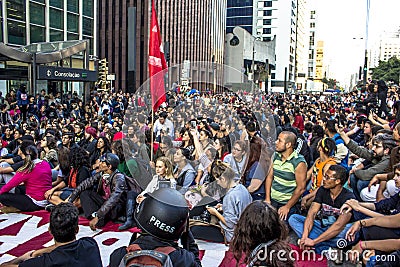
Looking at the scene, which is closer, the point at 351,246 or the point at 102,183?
the point at 351,246

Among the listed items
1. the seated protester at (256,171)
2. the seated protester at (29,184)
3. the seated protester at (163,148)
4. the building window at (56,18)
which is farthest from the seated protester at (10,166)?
the building window at (56,18)

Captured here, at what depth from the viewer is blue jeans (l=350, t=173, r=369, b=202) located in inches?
248

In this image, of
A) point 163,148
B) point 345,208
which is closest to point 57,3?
point 163,148

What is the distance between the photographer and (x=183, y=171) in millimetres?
6914

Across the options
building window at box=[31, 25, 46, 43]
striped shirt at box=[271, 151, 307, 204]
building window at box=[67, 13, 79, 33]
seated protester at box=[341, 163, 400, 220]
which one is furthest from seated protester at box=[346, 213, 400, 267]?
building window at box=[67, 13, 79, 33]

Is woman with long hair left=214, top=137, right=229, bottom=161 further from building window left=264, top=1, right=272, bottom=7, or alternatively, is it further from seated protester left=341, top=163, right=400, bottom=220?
building window left=264, top=1, right=272, bottom=7

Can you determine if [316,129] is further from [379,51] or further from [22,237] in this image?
[379,51]

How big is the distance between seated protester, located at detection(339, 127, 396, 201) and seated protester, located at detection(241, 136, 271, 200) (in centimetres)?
142

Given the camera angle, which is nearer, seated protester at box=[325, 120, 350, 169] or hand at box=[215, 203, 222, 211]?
hand at box=[215, 203, 222, 211]

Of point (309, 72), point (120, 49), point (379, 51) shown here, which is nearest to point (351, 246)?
point (120, 49)

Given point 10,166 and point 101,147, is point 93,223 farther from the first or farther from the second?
point 10,166

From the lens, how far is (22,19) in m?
27.0

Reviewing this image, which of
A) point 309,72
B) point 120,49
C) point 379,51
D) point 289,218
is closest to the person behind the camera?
point 289,218

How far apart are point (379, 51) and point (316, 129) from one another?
199879mm
